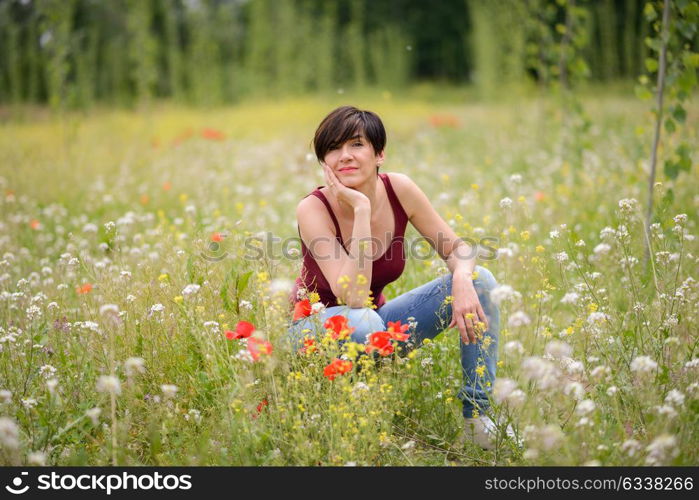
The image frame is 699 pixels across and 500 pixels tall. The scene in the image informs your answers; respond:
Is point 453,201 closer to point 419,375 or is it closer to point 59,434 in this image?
point 419,375

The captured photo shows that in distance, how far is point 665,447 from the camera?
1814 mm

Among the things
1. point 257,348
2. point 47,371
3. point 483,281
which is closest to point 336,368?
point 257,348

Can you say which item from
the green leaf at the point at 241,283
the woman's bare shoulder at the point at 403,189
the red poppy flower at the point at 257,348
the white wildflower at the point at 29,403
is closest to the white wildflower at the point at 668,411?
the red poppy flower at the point at 257,348

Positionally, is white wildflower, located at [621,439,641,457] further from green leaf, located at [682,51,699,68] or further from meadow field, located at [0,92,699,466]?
green leaf, located at [682,51,699,68]

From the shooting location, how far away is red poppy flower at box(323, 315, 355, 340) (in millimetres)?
2256

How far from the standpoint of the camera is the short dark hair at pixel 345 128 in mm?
2787

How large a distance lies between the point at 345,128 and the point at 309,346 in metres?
1.00

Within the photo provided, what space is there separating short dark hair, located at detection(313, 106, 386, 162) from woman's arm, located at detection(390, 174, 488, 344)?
10.1 inches

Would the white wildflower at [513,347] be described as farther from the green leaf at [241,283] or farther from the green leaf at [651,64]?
the green leaf at [651,64]

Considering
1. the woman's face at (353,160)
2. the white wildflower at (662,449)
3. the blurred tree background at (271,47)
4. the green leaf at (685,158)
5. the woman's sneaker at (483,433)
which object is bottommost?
the woman's sneaker at (483,433)

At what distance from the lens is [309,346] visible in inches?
92.4

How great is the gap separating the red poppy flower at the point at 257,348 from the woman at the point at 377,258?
314 mm
